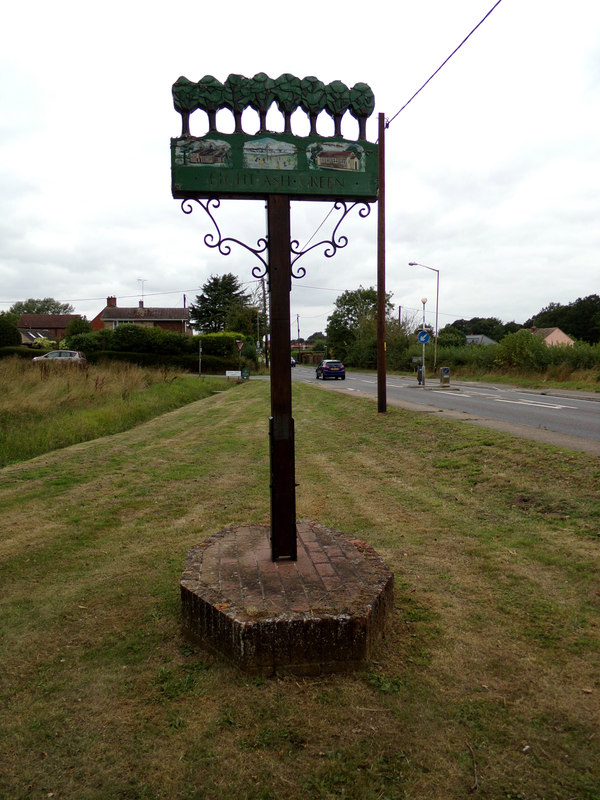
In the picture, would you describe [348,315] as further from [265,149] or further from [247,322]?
[265,149]

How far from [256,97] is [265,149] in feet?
1.16

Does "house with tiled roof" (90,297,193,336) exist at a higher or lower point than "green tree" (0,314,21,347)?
higher

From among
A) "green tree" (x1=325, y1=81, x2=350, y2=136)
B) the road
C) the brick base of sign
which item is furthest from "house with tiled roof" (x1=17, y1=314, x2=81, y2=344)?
the brick base of sign

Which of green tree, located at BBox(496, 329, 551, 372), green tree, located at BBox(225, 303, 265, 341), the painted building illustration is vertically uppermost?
green tree, located at BBox(225, 303, 265, 341)

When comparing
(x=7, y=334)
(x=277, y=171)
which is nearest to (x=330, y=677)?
(x=277, y=171)

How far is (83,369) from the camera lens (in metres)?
21.9

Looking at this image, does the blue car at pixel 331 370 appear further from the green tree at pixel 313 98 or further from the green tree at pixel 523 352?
the green tree at pixel 313 98

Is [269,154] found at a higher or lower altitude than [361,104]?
lower

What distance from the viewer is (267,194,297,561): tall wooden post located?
3500 millimetres

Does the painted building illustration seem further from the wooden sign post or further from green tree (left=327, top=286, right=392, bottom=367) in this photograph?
green tree (left=327, top=286, right=392, bottom=367)

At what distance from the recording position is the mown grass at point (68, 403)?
1135 centimetres

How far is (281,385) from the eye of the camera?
11.6 ft

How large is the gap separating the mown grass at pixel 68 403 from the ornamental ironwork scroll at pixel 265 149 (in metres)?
7.64

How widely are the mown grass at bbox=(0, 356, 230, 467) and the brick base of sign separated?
24.3 feet
